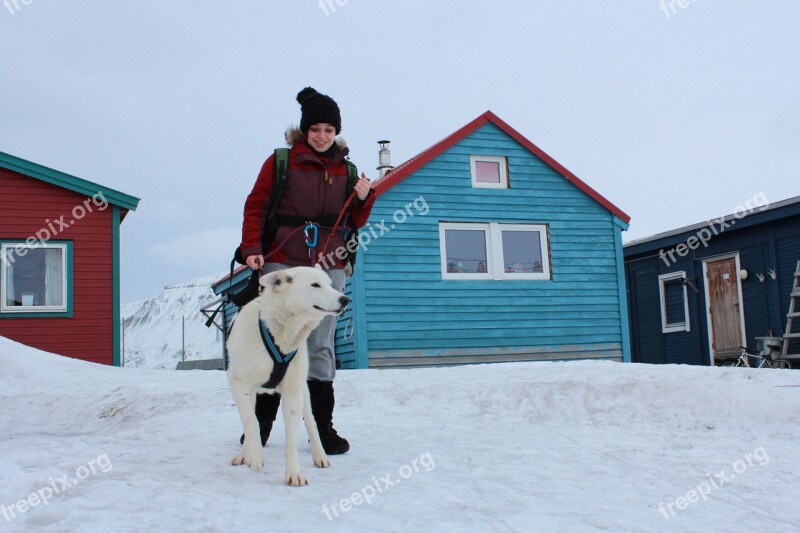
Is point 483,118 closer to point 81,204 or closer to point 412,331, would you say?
point 412,331

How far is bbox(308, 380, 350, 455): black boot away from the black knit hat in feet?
5.21

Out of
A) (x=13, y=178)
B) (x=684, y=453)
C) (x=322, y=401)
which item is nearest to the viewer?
(x=322, y=401)

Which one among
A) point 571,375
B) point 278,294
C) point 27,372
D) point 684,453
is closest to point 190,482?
point 278,294

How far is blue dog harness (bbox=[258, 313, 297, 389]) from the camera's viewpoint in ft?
12.3

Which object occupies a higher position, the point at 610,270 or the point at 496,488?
the point at 610,270

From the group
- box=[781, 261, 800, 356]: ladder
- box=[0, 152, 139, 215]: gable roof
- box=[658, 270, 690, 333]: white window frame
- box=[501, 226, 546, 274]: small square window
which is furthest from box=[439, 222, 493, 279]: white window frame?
box=[658, 270, 690, 333]: white window frame

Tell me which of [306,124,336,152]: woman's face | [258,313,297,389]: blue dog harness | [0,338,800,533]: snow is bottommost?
[0,338,800,533]: snow

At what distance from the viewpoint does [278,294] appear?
12.7 ft

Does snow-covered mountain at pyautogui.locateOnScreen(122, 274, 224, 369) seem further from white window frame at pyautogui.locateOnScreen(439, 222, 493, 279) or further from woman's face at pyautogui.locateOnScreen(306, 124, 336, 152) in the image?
woman's face at pyautogui.locateOnScreen(306, 124, 336, 152)

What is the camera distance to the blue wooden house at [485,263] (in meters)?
12.7

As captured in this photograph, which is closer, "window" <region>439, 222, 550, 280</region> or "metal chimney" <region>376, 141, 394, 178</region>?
"window" <region>439, 222, 550, 280</region>

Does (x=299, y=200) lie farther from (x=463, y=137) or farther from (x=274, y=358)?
(x=463, y=137)

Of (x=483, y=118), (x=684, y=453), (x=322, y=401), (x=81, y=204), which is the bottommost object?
(x=684, y=453)

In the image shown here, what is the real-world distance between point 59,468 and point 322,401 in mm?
1475
